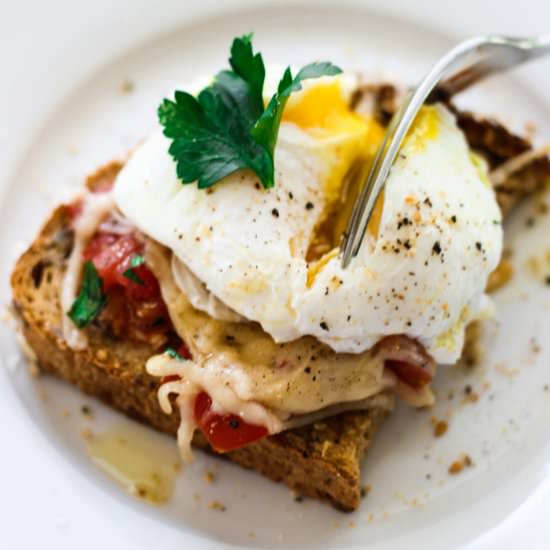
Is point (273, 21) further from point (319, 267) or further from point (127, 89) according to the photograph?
point (319, 267)

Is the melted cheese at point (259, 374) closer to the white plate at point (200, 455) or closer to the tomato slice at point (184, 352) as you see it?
the tomato slice at point (184, 352)

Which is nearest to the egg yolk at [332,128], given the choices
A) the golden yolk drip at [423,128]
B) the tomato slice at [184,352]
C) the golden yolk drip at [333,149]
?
the golden yolk drip at [333,149]

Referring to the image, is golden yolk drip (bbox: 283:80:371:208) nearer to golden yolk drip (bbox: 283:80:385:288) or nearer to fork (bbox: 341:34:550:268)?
golden yolk drip (bbox: 283:80:385:288)

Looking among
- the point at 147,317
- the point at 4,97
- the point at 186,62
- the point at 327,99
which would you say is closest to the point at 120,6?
the point at 186,62

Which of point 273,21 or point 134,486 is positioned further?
point 273,21

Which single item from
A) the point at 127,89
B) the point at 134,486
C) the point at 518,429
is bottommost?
the point at 134,486

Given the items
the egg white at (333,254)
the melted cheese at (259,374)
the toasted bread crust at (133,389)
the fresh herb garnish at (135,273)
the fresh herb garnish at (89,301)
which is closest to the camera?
the egg white at (333,254)
